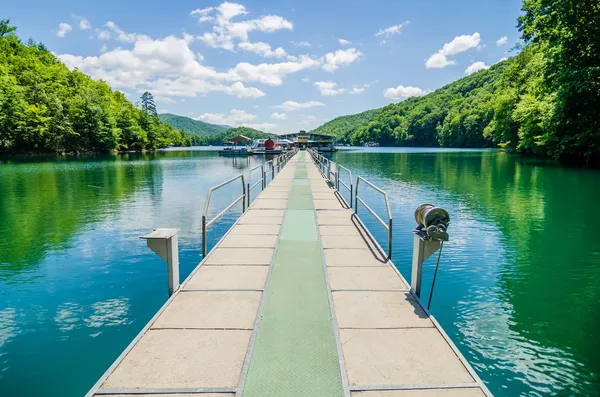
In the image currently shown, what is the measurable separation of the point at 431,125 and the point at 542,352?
135 meters

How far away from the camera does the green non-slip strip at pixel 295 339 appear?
291 cm

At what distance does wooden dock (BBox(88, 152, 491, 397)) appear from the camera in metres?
2.90

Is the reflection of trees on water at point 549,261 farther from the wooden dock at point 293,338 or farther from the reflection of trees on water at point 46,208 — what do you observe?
the reflection of trees on water at point 46,208

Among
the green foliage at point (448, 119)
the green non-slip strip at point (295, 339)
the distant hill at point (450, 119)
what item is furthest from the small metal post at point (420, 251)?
the green foliage at point (448, 119)

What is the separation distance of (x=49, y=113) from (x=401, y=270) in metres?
65.8

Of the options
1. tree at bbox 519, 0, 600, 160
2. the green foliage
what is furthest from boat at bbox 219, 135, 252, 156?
tree at bbox 519, 0, 600, 160

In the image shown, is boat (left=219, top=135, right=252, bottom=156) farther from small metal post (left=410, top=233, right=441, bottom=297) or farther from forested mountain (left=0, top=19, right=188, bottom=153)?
small metal post (left=410, top=233, right=441, bottom=297)

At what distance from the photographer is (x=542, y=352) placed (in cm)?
497

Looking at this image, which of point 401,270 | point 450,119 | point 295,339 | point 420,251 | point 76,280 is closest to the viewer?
point 295,339

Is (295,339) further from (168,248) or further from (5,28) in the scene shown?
(5,28)

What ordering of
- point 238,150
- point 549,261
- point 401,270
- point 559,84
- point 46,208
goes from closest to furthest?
point 401,270 < point 549,261 < point 46,208 < point 559,84 < point 238,150

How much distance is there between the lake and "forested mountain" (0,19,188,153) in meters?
44.1

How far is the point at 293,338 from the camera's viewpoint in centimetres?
362

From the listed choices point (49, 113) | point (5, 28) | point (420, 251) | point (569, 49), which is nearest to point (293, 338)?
point (420, 251)
